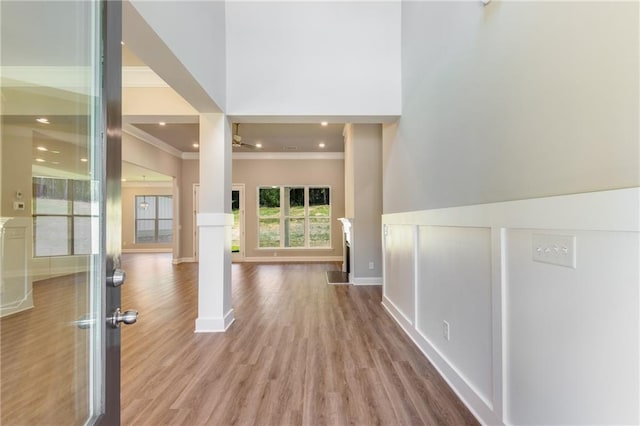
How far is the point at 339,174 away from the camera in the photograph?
25.9 ft

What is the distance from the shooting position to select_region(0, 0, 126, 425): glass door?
0.78 m

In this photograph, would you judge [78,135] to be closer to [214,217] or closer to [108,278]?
[108,278]

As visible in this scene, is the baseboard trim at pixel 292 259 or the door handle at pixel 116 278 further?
the baseboard trim at pixel 292 259

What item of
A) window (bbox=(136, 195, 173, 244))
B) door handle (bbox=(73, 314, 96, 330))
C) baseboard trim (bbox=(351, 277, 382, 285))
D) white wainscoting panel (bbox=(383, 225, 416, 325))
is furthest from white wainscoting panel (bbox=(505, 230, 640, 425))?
window (bbox=(136, 195, 173, 244))

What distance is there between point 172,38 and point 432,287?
253 centimetres

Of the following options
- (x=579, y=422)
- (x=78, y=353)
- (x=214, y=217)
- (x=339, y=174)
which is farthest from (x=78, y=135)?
(x=339, y=174)

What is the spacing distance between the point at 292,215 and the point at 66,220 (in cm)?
711

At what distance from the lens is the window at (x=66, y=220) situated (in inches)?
32.2

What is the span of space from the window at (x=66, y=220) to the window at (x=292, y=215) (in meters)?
7.08

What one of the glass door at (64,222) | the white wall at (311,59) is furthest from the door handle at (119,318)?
the white wall at (311,59)

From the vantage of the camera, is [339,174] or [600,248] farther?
[339,174]

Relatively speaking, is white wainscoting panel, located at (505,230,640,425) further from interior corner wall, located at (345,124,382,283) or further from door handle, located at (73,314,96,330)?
interior corner wall, located at (345,124,382,283)

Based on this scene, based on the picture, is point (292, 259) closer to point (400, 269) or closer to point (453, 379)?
point (400, 269)

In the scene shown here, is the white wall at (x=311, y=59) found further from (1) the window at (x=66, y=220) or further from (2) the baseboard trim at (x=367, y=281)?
(2) the baseboard trim at (x=367, y=281)
